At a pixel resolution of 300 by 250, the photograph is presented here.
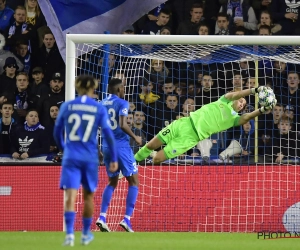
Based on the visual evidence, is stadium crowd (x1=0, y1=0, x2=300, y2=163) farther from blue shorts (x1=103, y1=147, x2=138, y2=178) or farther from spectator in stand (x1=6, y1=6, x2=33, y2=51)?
blue shorts (x1=103, y1=147, x2=138, y2=178)

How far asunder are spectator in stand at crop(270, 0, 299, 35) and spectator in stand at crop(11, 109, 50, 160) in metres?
4.99

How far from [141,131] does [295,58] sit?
2.90 m

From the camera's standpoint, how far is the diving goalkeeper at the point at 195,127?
15.3 m

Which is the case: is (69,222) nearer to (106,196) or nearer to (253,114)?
(106,196)

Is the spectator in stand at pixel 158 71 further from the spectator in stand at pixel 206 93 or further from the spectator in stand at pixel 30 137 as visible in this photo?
the spectator in stand at pixel 30 137

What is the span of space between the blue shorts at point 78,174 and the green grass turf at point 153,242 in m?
0.90

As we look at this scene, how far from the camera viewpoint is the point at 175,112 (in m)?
16.9

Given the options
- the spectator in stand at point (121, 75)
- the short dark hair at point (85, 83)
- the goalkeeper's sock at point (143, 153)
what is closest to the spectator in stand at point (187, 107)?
the spectator in stand at point (121, 75)

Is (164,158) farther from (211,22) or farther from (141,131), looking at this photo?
(211,22)

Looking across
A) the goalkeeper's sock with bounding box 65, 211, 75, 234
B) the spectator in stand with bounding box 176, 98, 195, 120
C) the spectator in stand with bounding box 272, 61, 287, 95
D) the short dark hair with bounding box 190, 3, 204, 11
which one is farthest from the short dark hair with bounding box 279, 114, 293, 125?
the goalkeeper's sock with bounding box 65, 211, 75, 234

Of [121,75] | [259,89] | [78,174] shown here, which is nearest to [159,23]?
[121,75]

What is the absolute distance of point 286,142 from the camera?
16391mm

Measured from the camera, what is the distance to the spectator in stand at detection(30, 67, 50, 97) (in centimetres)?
1794

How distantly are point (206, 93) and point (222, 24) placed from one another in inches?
66.1
